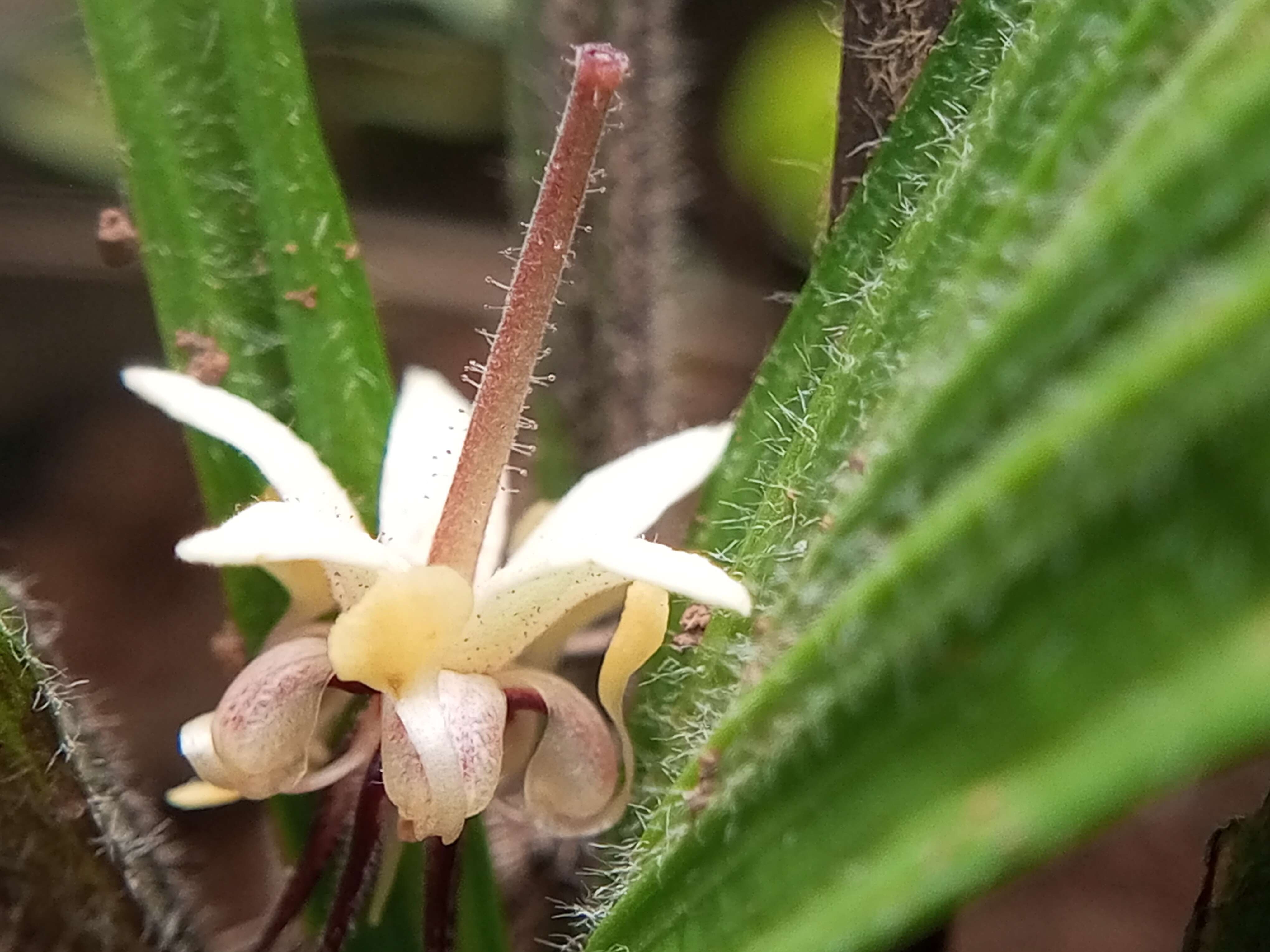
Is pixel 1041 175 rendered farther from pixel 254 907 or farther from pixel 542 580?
pixel 254 907

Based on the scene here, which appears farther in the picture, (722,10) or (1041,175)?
(722,10)

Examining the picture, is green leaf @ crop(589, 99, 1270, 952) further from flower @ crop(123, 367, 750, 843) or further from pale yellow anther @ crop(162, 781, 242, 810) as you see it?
pale yellow anther @ crop(162, 781, 242, 810)

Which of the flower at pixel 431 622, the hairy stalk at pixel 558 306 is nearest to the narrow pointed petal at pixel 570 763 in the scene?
the flower at pixel 431 622

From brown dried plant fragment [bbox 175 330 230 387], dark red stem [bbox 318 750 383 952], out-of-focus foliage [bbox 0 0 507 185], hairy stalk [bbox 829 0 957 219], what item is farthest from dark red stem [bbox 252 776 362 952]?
out-of-focus foliage [bbox 0 0 507 185]

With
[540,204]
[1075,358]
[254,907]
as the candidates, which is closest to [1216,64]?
[1075,358]

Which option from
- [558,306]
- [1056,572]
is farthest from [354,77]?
[1056,572]

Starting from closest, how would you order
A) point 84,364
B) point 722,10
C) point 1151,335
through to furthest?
point 1151,335 → point 84,364 → point 722,10
